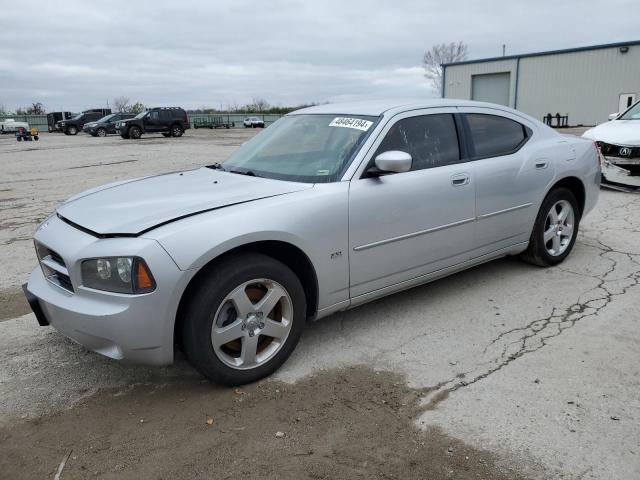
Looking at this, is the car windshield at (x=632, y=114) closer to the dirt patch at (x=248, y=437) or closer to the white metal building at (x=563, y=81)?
the dirt patch at (x=248, y=437)

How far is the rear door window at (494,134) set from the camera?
4246mm

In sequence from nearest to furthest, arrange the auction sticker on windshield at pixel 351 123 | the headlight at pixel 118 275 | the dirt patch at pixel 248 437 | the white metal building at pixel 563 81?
the dirt patch at pixel 248 437 → the headlight at pixel 118 275 → the auction sticker on windshield at pixel 351 123 → the white metal building at pixel 563 81

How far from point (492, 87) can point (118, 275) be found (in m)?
40.0

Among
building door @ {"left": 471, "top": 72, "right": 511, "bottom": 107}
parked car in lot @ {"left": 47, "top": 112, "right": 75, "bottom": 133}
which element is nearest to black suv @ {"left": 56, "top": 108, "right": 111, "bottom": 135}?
parked car in lot @ {"left": 47, "top": 112, "right": 75, "bottom": 133}

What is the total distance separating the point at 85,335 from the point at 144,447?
649 mm

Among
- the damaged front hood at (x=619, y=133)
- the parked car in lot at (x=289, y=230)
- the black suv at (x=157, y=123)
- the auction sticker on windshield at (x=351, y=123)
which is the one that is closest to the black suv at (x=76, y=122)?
the black suv at (x=157, y=123)

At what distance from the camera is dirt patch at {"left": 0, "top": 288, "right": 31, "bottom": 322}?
4.17 m

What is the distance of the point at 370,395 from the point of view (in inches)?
116

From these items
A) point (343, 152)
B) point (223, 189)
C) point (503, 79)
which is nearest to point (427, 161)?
point (343, 152)

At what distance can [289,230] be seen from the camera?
305 centimetres

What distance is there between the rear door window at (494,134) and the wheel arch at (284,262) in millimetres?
1781

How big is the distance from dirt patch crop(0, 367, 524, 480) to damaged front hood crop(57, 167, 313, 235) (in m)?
0.99

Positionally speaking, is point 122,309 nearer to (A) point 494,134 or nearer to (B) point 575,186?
(A) point 494,134

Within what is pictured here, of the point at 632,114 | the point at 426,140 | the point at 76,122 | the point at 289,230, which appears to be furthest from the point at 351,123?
the point at 76,122
